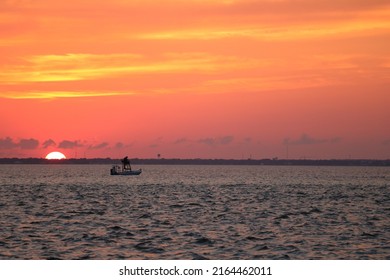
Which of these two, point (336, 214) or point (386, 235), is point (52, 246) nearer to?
point (386, 235)

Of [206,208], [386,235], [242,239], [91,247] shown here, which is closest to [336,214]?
[206,208]

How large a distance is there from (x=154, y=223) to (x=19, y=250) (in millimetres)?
18106

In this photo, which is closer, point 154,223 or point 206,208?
point 154,223

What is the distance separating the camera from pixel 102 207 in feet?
269

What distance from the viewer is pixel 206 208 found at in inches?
3152
